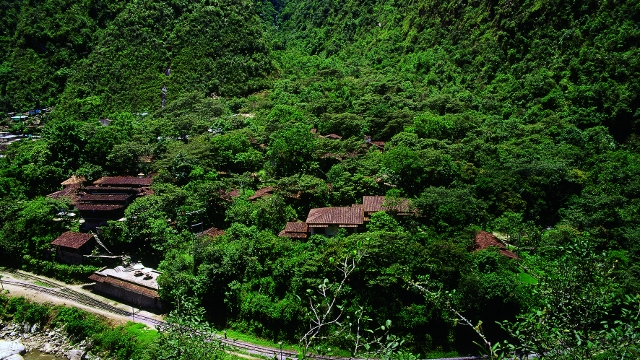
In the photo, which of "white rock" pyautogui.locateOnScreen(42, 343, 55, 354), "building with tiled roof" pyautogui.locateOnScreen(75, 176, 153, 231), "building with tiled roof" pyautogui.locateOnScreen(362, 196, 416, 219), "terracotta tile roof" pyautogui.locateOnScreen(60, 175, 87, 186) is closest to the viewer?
"white rock" pyautogui.locateOnScreen(42, 343, 55, 354)

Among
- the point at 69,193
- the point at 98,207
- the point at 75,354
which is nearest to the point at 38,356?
the point at 75,354

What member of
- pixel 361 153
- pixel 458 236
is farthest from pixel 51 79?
pixel 458 236

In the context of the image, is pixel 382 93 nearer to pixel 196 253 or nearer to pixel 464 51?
pixel 464 51

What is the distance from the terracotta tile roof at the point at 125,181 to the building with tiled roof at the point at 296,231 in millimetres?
13559

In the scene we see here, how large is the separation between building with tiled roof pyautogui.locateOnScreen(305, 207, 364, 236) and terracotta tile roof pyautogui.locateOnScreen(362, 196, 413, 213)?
831mm

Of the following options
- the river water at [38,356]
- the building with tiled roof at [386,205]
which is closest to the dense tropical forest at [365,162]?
the building with tiled roof at [386,205]

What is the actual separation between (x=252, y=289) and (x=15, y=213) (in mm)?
19832

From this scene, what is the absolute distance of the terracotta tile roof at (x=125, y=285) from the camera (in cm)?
2639

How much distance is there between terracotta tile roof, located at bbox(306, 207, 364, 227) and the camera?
27666 mm

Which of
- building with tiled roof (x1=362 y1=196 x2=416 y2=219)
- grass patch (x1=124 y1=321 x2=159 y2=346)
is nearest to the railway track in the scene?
grass patch (x1=124 y1=321 x2=159 y2=346)

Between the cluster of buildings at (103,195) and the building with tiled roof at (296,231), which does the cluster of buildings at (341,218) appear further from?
the cluster of buildings at (103,195)

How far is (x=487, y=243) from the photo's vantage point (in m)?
25.5

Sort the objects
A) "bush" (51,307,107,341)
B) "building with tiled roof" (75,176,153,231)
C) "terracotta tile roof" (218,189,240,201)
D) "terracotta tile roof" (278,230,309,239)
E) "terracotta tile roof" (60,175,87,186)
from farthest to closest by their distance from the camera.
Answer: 1. "terracotta tile roof" (60,175,87,186)
2. "building with tiled roof" (75,176,153,231)
3. "terracotta tile roof" (218,189,240,201)
4. "terracotta tile roof" (278,230,309,239)
5. "bush" (51,307,107,341)

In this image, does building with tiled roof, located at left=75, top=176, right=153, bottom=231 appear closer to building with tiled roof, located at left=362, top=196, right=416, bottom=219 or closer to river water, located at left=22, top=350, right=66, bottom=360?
river water, located at left=22, top=350, right=66, bottom=360
